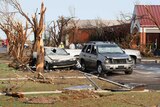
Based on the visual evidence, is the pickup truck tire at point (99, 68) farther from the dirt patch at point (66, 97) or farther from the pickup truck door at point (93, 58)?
the dirt patch at point (66, 97)

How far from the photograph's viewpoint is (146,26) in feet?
165

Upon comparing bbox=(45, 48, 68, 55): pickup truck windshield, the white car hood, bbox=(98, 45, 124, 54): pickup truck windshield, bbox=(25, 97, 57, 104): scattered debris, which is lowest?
bbox=(25, 97, 57, 104): scattered debris

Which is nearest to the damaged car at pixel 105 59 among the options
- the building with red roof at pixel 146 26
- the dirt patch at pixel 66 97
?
the dirt patch at pixel 66 97

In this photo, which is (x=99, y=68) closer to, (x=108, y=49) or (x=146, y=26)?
(x=108, y=49)

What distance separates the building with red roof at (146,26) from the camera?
49375 mm

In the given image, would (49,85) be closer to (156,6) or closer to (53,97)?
(53,97)

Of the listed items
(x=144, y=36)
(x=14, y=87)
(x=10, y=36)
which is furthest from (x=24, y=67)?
(x=144, y=36)

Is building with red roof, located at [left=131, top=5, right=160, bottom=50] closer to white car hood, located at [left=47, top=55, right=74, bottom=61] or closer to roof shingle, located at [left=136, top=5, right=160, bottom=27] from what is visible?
roof shingle, located at [left=136, top=5, right=160, bottom=27]

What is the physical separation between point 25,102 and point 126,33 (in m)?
41.5

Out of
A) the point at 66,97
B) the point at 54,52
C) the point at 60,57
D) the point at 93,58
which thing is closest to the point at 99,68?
the point at 93,58

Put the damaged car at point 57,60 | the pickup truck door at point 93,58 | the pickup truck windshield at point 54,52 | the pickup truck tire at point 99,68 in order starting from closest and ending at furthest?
the pickup truck tire at point 99,68 < the pickup truck door at point 93,58 < the damaged car at point 57,60 < the pickup truck windshield at point 54,52

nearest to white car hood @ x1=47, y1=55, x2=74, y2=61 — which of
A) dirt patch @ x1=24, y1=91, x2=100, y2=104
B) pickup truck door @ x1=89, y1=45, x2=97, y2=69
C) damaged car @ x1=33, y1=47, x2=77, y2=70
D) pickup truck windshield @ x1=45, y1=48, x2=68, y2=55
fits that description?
damaged car @ x1=33, y1=47, x2=77, y2=70

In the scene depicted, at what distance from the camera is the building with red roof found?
49.4 meters

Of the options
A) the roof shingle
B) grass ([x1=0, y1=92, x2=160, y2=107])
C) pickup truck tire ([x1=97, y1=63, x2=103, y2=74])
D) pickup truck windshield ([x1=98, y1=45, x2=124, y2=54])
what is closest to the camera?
grass ([x1=0, y1=92, x2=160, y2=107])
